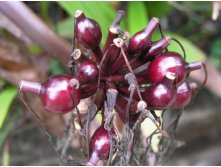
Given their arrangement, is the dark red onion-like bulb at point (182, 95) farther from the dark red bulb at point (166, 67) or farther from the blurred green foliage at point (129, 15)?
the blurred green foliage at point (129, 15)

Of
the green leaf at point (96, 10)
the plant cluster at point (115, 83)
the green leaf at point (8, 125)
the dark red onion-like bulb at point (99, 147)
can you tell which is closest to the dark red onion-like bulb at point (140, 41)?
the plant cluster at point (115, 83)

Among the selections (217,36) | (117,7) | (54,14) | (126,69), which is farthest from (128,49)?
(217,36)

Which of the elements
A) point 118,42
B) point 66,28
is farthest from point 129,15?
point 118,42

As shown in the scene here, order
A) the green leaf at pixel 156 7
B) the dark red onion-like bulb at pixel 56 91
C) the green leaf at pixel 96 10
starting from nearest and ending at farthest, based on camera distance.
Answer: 1. the dark red onion-like bulb at pixel 56 91
2. the green leaf at pixel 96 10
3. the green leaf at pixel 156 7

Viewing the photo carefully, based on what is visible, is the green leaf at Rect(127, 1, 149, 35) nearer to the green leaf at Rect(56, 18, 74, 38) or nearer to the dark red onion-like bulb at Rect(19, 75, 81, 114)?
the green leaf at Rect(56, 18, 74, 38)

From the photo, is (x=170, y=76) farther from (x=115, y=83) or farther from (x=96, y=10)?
(x=96, y=10)

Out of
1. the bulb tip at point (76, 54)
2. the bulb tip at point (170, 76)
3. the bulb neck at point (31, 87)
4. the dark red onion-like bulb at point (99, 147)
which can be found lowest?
the dark red onion-like bulb at point (99, 147)

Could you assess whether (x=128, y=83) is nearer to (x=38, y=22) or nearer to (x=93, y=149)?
(x=93, y=149)
